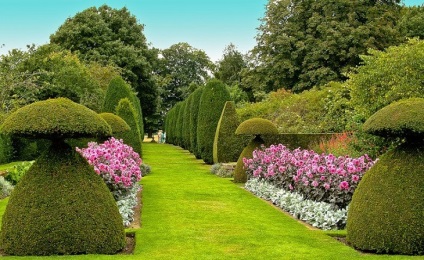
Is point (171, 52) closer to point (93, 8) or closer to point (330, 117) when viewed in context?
point (93, 8)

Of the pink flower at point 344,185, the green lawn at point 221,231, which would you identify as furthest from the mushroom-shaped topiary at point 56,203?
the pink flower at point 344,185

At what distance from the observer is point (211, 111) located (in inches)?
930

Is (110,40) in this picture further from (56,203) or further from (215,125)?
(56,203)

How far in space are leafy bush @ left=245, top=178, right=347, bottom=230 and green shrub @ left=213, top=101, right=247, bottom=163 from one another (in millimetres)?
8099

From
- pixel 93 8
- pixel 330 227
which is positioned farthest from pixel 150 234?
pixel 93 8

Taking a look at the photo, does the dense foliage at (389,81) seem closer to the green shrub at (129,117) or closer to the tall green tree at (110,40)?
the green shrub at (129,117)

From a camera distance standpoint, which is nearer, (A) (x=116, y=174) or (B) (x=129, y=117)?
(A) (x=116, y=174)

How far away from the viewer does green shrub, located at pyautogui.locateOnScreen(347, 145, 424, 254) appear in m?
6.97

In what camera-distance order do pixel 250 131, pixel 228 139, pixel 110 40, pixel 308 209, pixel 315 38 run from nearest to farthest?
pixel 308 209, pixel 250 131, pixel 228 139, pixel 315 38, pixel 110 40

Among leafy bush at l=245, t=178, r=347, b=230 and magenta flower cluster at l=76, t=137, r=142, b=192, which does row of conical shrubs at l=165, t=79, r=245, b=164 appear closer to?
leafy bush at l=245, t=178, r=347, b=230

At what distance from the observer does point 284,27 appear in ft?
136

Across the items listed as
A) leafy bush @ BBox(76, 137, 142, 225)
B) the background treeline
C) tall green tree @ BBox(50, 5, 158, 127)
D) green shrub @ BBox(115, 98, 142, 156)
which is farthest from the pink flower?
tall green tree @ BBox(50, 5, 158, 127)

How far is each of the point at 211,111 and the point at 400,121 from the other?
16.9m

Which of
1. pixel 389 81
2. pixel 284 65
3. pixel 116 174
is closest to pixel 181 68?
pixel 284 65
